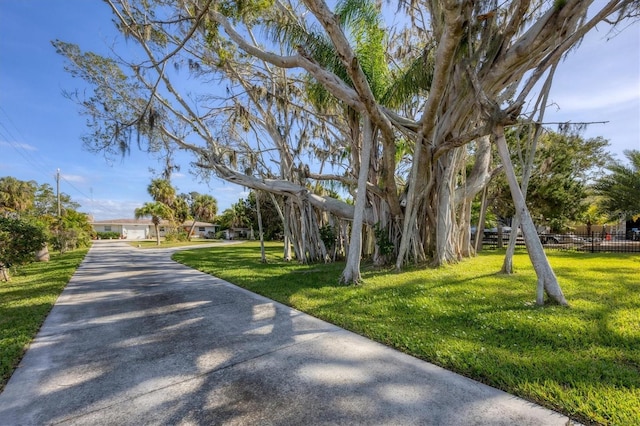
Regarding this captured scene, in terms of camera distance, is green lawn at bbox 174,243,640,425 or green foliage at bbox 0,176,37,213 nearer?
green lawn at bbox 174,243,640,425

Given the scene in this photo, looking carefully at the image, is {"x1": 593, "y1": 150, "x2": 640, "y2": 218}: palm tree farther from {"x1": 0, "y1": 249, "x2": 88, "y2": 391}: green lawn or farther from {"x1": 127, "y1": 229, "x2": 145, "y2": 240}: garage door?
{"x1": 127, "y1": 229, "x2": 145, "y2": 240}: garage door

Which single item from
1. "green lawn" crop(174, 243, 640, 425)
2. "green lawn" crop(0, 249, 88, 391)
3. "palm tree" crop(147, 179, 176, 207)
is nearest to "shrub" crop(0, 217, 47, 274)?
"green lawn" crop(0, 249, 88, 391)

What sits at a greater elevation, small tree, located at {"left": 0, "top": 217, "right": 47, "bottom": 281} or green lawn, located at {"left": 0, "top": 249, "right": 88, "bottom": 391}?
small tree, located at {"left": 0, "top": 217, "right": 47, "bottom": 281}

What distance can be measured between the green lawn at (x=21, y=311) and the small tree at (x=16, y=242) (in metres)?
0.65

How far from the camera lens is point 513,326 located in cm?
375

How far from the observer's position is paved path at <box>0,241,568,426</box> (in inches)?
87.0

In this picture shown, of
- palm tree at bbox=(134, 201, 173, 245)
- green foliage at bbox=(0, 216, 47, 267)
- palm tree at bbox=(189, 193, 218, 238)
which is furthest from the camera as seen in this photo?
palm tree at bbox=(189, 193, 218, 238)

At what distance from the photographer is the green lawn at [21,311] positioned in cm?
336

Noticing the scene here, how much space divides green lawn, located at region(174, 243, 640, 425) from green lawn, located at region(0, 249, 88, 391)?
331 centimetres

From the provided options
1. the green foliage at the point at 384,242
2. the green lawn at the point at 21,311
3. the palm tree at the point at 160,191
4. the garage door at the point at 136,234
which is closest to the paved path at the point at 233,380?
the green lawn at the point at 21,311

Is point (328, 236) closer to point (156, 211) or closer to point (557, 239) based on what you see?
point (557, 239)

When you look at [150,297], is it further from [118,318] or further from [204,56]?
[204,56]

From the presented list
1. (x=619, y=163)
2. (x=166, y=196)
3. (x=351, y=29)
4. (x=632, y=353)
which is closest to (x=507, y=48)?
(x=351, y=29)

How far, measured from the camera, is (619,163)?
1299cm
